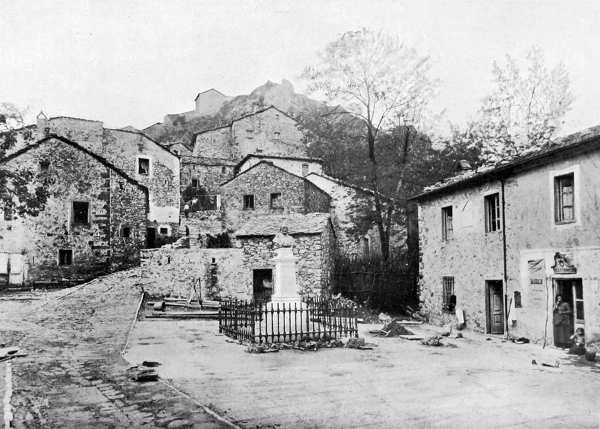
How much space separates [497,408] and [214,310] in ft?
49.9

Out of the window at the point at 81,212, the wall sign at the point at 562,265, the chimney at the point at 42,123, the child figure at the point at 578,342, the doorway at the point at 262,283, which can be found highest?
the chimney at the point at 42,123

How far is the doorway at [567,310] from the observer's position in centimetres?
1222

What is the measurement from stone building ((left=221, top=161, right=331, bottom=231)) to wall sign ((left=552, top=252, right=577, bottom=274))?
758 inches

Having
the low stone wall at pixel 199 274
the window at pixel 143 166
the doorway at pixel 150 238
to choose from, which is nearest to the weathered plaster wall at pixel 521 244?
the low stone wall at pixel 199 274

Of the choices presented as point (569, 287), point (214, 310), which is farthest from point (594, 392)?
point (214, 310)

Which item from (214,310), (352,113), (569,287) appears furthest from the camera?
(352,113)

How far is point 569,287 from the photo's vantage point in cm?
1263

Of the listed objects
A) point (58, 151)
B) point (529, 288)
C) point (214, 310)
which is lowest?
point (214, 310)

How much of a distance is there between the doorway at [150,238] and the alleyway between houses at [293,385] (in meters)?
20.6

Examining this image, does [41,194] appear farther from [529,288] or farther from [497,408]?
[529,288]

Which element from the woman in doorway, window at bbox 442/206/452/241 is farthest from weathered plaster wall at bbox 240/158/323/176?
the woman in doorway

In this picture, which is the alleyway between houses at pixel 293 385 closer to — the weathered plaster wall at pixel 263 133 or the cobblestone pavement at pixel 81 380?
the cobblestone pavement at pixel 81 380

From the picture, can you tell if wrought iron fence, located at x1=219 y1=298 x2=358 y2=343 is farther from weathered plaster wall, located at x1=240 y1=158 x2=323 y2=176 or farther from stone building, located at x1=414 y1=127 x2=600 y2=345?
weathered plaster wall, located at x1=240 y1=158 x2=323 y2=176

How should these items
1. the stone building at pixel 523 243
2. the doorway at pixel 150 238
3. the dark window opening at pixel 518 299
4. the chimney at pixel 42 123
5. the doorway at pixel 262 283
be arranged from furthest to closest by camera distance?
the chimney at pixel 42 123, the doorway at pixel 150 238, the doorway at pixel 262 283, the dark window opening at pixel 518 299, the stone building at pixel 523 243
